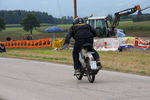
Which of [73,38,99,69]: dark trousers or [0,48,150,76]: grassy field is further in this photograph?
[0,48,150,76]: grassy field

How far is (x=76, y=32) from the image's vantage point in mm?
11117

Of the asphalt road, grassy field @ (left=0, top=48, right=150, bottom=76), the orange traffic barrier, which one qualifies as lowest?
the orange traffic barrier

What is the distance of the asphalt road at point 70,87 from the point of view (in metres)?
8.81

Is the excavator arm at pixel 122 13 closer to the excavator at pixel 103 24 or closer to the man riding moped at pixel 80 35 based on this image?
the excavator at pixel 103 24

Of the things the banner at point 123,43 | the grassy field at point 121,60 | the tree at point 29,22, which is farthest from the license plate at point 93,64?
the tree at point 29,22

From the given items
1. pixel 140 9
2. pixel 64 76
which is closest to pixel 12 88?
pixel 64 76

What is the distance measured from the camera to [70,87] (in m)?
10.4

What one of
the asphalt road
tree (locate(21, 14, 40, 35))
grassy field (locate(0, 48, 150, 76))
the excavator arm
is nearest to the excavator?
the excavator arm

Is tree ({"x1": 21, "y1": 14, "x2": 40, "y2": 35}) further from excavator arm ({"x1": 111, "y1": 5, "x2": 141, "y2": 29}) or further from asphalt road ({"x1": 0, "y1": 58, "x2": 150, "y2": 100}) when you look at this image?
asphalt road ({"x1": 0, "y1": 58, "x2": 150, "y2": 100})

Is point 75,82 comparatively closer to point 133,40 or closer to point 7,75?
point 7,75

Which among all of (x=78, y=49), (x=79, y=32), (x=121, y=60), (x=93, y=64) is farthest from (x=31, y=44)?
(x=93, y=64)

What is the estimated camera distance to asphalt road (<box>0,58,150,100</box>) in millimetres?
8812

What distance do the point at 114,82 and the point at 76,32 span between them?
1.76 m

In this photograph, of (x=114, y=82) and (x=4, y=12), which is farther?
(x=4, y=12)
